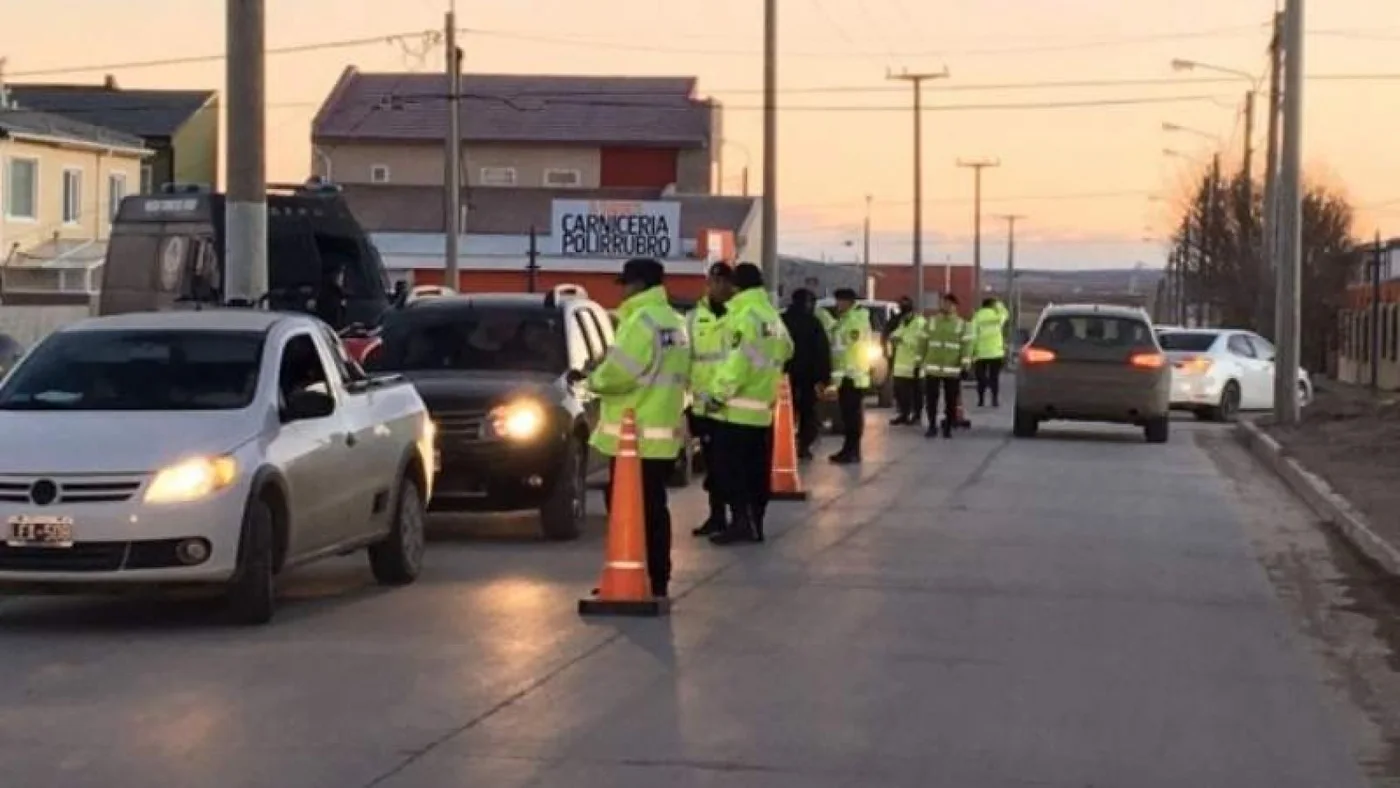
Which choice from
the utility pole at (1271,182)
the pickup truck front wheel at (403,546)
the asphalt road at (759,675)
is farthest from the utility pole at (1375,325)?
the pickup truck front wheel at (403,546)

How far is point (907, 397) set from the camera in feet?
104

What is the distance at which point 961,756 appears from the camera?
8.85 meters

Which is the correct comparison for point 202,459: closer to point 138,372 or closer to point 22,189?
point 138,372

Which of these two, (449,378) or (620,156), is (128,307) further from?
(620,156)

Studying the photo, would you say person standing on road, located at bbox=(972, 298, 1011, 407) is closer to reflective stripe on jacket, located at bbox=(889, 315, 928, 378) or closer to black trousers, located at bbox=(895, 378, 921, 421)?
black trousers, located at bbox=(895, 378, 921, 421)

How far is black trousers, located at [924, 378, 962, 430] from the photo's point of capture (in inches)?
1150

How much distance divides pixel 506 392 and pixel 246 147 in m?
5.51

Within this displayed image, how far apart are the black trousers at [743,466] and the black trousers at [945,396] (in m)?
13.1

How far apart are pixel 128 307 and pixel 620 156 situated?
51519mm

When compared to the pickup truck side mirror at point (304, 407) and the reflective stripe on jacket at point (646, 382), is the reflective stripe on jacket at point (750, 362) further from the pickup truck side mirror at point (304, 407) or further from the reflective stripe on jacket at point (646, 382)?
the pickup truck side mirror at point (304, 407)

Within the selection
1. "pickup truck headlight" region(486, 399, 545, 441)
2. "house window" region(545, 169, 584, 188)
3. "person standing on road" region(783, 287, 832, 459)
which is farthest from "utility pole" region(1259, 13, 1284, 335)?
"pickup truck headlight" region(486, 399, 545, 441)

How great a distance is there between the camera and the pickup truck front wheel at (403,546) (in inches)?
543

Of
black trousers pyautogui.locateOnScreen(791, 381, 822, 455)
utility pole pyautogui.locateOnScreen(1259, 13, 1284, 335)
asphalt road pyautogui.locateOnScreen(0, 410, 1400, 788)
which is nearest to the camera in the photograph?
asphalt road pyautogui.locateOnScreen(0, 410, 1400, 788)

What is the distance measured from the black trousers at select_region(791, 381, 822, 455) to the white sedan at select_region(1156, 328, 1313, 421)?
12.4m
